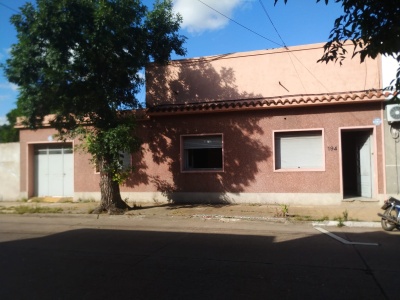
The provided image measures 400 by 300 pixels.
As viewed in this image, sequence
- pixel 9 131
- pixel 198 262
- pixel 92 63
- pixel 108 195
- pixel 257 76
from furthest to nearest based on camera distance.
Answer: pixel 9 131, pixel 257 76, pixel 108 195, pixel 92 63, pixel 198 262

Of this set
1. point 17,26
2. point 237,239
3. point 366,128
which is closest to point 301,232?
point 237,239

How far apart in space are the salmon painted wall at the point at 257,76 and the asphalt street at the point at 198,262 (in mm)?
5372

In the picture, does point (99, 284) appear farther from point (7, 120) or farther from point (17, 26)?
point (7, 120)

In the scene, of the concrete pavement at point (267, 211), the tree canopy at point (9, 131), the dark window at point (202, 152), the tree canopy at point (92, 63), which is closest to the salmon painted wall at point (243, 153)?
the dark window at point (202, 152)

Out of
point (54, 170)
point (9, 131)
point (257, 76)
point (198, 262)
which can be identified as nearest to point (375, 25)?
point (198, 262)

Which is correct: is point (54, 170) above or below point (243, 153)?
below

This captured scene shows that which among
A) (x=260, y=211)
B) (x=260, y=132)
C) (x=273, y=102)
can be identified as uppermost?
(x=273, y=102)

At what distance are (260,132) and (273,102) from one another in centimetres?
116

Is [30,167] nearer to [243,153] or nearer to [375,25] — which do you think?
[243,153]

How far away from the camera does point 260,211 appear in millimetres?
11453

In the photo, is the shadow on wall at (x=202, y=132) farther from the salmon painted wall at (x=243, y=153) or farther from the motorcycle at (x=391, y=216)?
the motorcycle at (x=391, y=216)

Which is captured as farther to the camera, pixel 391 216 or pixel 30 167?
pixel 30 167

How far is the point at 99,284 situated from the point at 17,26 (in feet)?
27.5

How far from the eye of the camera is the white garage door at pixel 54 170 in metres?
15.9
